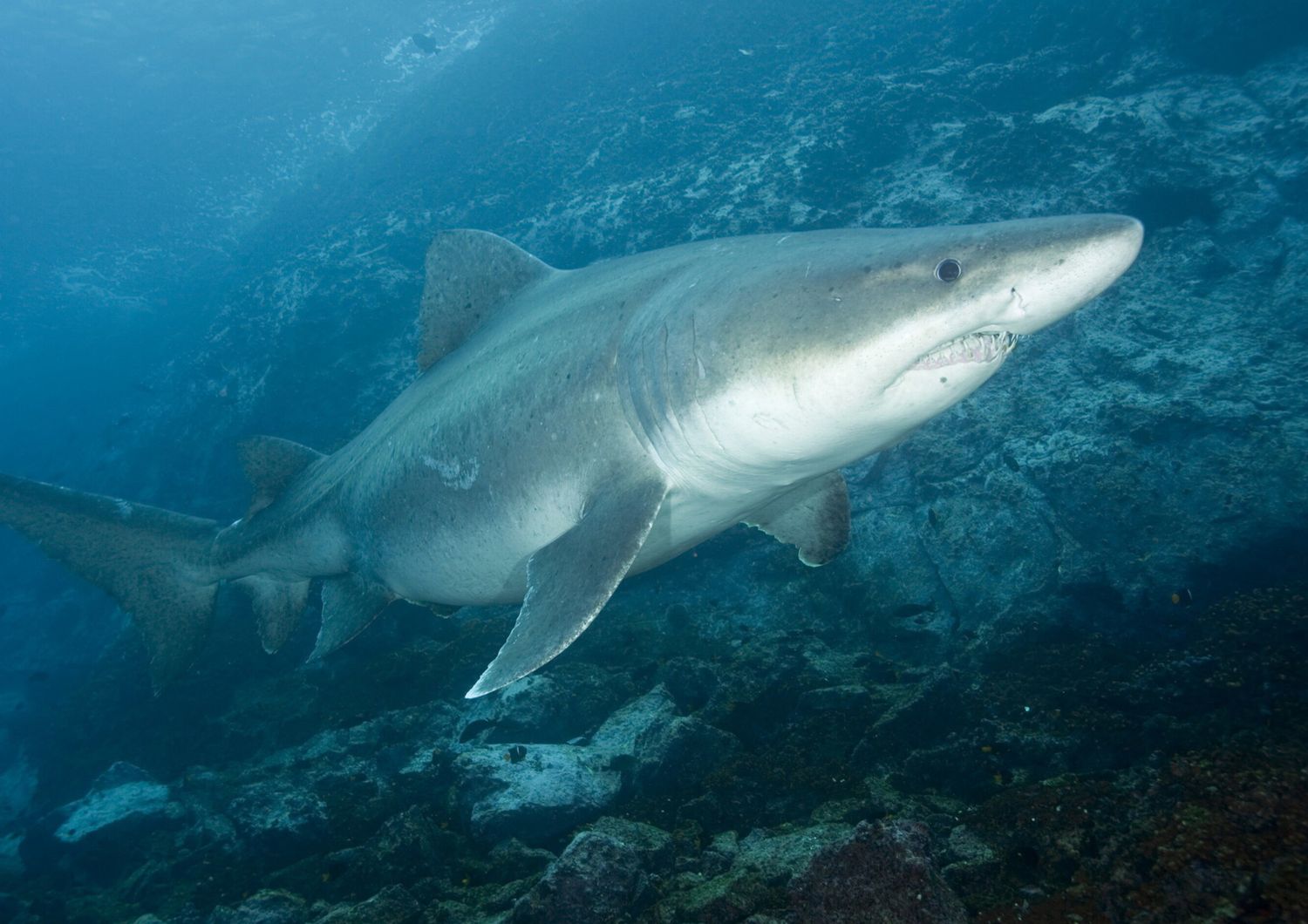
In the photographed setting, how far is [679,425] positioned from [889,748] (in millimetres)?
2618

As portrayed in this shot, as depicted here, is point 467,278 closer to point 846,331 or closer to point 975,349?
point 846,331

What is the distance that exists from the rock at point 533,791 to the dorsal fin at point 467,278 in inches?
136

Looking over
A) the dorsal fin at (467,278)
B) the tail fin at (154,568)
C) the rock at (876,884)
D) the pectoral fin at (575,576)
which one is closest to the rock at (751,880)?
the rock at (876,884)

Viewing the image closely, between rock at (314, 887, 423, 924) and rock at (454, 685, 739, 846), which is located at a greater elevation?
rock at (314, 887, 423, 924)

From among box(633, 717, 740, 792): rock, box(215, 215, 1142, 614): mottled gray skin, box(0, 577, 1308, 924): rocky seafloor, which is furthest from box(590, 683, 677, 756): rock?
box(215, 215, 1142, 614): mottled gray skin

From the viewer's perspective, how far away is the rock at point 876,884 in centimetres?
210

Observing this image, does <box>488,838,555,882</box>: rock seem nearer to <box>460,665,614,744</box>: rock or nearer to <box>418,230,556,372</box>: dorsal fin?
<box>460,665,614,744</box>: rock

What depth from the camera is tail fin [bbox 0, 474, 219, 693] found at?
5707 millimetres

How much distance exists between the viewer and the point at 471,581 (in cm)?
443

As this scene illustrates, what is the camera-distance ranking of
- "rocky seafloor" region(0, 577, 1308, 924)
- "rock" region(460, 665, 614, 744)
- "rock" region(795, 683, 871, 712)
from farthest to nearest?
"rock" region(460, 665, 614, 744) → "rock" region(795, 683, 871, 712) → "rocky seafloor" region(0, 577, 1308, 924)

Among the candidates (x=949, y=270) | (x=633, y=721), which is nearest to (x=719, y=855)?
(x=633, y=721)

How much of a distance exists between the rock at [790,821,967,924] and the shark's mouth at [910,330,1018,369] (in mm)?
1808

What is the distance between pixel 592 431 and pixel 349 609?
327 cm

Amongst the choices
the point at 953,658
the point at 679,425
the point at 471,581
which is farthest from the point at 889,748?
the point at 471,581
